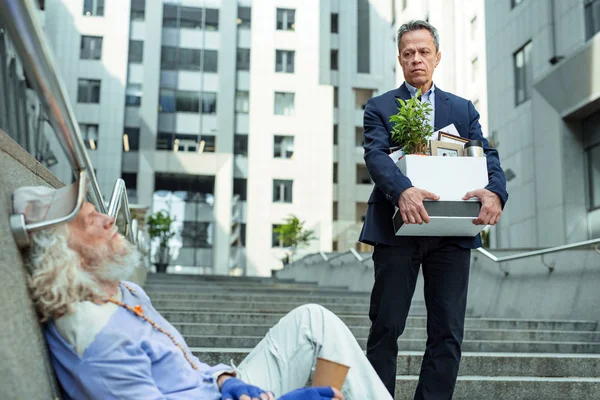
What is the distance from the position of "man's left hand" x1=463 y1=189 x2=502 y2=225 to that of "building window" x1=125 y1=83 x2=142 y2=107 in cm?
3077

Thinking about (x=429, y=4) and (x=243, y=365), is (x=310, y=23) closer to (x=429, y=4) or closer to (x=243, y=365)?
(x=429, y=4)

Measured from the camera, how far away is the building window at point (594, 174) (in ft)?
45.4

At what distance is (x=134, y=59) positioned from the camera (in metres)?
32.6

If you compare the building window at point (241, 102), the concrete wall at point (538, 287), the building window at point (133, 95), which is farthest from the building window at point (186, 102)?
the concrete wall at point (538, 287)

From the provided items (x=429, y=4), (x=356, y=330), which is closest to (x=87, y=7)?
(x=429, y=4)

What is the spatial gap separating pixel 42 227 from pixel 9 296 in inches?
10.2

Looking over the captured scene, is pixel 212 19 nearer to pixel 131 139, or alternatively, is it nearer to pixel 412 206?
pixel 131 139

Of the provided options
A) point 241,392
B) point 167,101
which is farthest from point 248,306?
point 167,101

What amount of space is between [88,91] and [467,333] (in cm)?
2880

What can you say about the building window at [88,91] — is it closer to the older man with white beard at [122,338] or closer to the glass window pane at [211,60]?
the glass window pane at [211,60]

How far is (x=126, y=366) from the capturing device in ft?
6.97

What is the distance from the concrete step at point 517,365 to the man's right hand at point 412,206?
6.05 ft

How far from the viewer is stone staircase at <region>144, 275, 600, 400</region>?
13.7ft

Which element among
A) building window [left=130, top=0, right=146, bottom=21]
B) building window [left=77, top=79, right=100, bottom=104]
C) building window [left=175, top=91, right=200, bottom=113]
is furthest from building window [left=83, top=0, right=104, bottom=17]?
building window [left=175, top=91, right=200, bottom=113]
